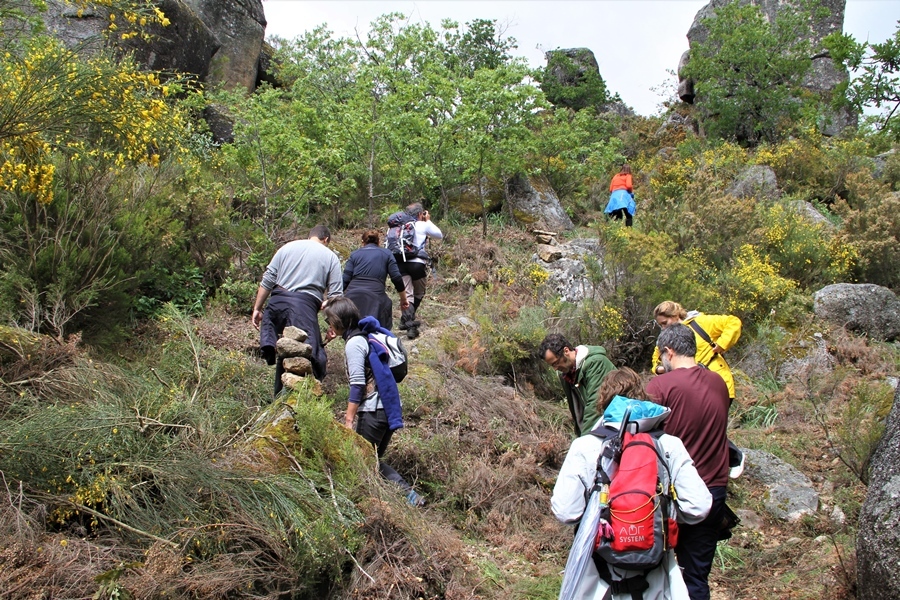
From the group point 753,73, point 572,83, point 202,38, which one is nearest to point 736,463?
point 202,38

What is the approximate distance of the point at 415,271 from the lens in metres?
8.96

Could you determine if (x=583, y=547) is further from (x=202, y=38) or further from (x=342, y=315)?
(x=202, y=38)

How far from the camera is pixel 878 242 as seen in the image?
40.2 ft

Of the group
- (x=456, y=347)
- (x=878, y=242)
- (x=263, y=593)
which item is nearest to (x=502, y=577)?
(x=263, y=593)

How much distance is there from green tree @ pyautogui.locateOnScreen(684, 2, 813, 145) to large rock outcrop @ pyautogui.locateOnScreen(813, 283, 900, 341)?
32.3 feet

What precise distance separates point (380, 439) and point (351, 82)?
41.1 ft

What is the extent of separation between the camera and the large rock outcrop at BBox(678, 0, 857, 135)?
2252 centimetres

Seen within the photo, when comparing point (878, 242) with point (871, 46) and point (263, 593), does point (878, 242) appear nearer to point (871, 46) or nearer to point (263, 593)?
point (871, 46)

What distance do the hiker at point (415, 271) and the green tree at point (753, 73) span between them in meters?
14.1

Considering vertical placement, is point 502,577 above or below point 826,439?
below

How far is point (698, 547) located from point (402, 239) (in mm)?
5631

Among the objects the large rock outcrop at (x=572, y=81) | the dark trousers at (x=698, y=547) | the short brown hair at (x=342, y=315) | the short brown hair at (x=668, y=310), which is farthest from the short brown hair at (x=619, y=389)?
the large rock outcrop at (x=572, y=81)

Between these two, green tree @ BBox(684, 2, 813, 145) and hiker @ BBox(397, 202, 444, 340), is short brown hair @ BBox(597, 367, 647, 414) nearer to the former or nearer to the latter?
hiker @ BBox(397, 202, 444, 340)

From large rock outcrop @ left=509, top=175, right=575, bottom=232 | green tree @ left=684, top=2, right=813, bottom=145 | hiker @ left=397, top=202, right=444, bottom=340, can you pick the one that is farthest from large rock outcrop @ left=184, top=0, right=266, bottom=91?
green tree @ left=684, top=2, right=813, bottom=145
